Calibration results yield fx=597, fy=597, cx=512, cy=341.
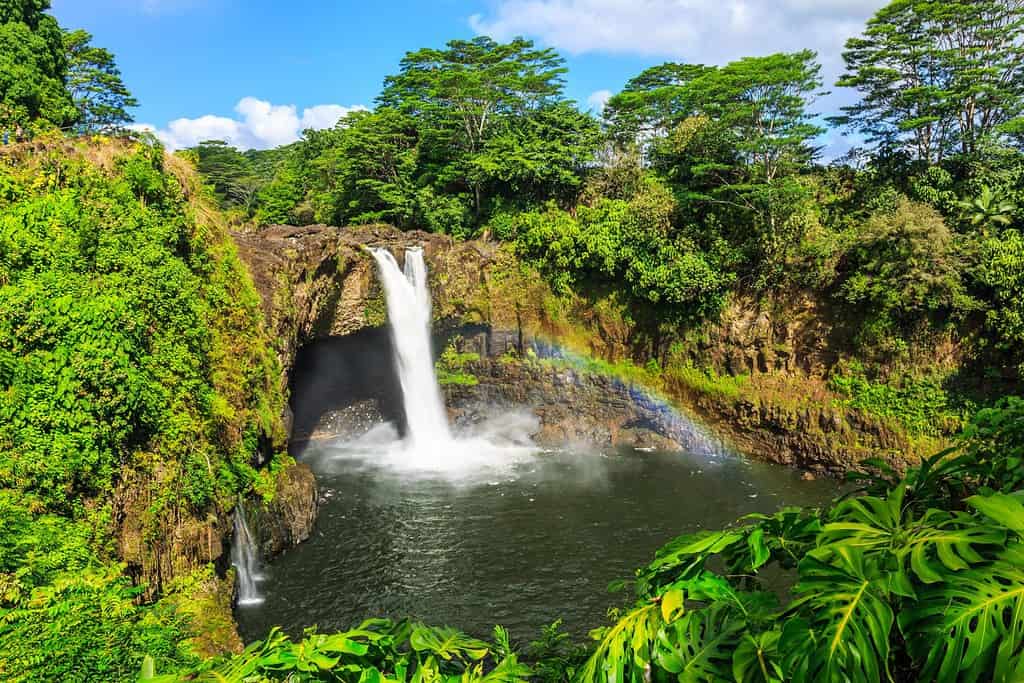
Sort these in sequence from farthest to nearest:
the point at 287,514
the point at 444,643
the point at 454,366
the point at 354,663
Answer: the point at 454,366 < the point at 287,514 < the point at 444,643 < the point at 354,663

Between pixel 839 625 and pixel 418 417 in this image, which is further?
pixel 418 417

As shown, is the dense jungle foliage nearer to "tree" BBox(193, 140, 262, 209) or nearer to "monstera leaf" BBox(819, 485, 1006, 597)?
"monstera leaf" BBox(819, 485, 1006, 597)

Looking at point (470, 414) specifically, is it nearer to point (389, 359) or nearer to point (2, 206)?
point (389, 359)

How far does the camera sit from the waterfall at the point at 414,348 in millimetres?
20781

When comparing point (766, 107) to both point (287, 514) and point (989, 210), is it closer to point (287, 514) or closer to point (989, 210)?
point (989, 210)

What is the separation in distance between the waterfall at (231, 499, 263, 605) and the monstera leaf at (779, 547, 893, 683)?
37.0 ft

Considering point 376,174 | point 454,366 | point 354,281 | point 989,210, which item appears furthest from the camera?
point 376,174

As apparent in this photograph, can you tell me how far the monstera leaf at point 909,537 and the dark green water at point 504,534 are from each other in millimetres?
8879

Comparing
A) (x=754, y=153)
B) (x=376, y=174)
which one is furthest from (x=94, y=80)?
(x=754, y=153)

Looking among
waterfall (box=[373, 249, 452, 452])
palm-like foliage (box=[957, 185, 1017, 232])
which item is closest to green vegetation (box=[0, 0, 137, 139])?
waterfall (box=[373, 249, 452, 452])

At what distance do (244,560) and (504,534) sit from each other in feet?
17.8

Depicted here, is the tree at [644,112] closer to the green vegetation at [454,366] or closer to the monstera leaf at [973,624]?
the green vegetation at [454,366]

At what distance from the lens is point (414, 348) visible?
21.7 meters

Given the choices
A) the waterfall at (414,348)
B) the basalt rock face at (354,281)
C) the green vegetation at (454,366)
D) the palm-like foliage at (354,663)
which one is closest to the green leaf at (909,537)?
the palm-like foliage at (354,663)
